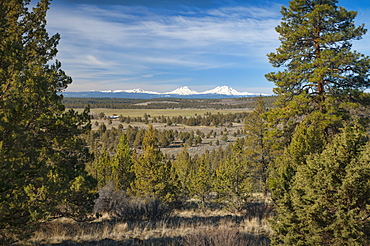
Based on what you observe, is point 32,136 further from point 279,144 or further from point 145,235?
point 279,144

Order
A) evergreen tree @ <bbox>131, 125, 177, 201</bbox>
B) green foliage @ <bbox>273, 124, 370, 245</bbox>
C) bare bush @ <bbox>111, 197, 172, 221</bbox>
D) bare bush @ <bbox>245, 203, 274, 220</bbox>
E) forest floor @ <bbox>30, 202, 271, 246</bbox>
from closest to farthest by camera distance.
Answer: green foliage @ <bbox>273, 124, 370, 245</bbox>, forest floor @ <bbox>30, 202, 271, 246</bbox>, bare bush @ <bbox>111, 197, 172, 221</bbox>, bare bush @ <bbox>245, 203, 274, 220</bbox>, evergreen tree @ <bbox>131, 125, 177, 201</bbox>

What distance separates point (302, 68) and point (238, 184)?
22.7 feet

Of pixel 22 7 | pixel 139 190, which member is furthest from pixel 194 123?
pixel 22 7

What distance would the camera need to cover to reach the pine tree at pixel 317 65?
10.7 m

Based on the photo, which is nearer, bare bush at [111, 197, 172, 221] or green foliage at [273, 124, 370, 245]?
green foliage at [273, 124, 370, 245]

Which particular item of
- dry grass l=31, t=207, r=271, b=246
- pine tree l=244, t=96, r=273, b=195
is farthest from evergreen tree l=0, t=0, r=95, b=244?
pine tree l=244, t=96, r=273, b=195

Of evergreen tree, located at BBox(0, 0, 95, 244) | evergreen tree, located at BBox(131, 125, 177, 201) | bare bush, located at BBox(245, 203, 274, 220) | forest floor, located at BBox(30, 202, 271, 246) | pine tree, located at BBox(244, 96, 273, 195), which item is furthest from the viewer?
pine tree, located at BBox(244, 96, 273, 195)

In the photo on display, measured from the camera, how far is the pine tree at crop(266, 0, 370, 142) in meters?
10.7

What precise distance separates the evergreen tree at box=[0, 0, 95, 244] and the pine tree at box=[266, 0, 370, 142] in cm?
966

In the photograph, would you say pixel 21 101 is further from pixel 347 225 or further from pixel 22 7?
pixel 347 225

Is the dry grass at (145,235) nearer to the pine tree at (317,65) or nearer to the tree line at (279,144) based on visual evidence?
the tree line at (279,144)

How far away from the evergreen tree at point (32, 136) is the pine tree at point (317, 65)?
9660 millimetres

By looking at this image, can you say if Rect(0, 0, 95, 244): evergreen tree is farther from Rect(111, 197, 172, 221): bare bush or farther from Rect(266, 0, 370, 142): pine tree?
Rect(266, 0, 370, 142): pine tree

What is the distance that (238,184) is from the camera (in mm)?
13398
